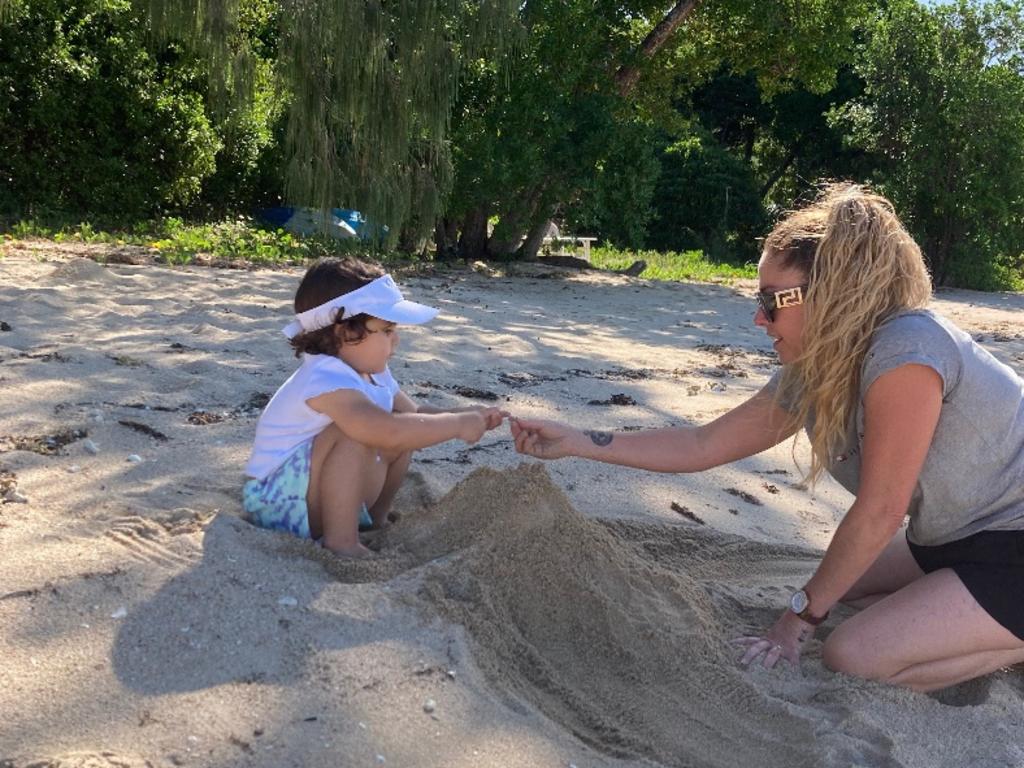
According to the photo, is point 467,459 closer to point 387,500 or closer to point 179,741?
point 387,500

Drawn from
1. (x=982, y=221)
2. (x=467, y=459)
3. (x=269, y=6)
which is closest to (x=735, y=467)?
(x=467, y=459)

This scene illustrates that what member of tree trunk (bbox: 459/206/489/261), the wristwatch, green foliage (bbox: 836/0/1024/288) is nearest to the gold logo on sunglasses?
the wristwatch

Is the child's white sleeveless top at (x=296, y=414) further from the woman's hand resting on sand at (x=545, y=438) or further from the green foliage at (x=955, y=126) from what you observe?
the green foliage at (x=955, y=126)

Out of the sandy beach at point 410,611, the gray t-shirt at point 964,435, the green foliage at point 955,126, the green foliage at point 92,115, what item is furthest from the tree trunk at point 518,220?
the gray t-shirt at point 964,435

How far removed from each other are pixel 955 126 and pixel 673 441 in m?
14.0

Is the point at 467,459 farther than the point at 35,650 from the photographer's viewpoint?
Yes

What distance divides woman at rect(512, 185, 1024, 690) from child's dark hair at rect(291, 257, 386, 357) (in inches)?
42.3

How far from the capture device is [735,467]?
14.1 feet

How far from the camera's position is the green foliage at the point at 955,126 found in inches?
595

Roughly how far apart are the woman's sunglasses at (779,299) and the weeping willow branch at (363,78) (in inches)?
272

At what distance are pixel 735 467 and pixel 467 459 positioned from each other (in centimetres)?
112

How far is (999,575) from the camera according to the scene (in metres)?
2.61

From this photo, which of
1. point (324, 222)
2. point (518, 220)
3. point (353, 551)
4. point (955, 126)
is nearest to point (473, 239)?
point (518, 220)

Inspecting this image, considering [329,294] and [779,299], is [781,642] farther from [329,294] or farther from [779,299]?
[329,294]
